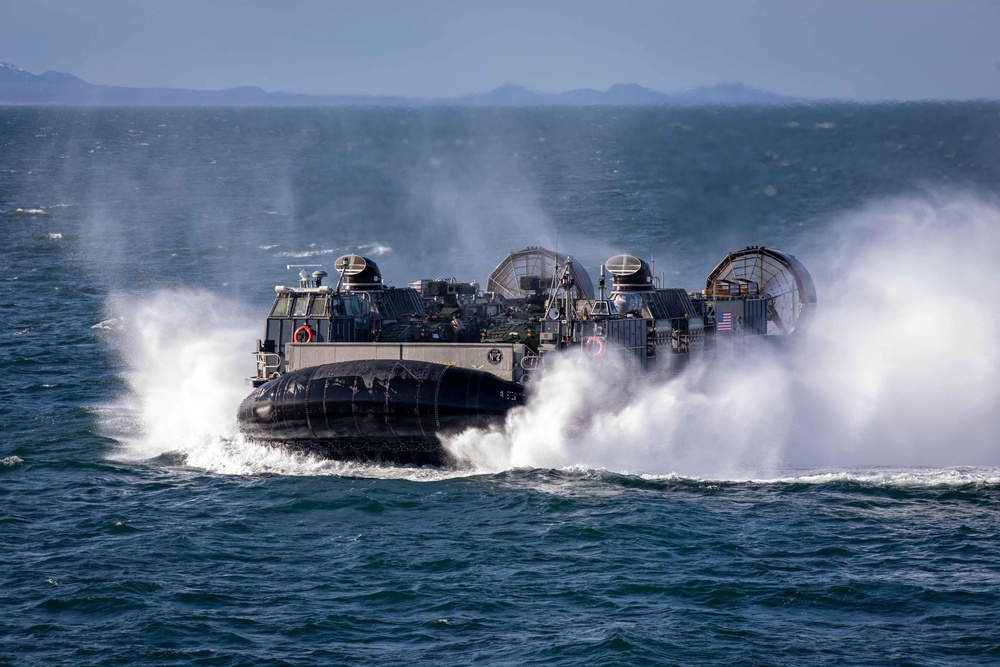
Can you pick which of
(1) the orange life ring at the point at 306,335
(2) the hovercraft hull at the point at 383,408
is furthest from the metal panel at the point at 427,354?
(2) the hovercraft hull at the point at 383,408

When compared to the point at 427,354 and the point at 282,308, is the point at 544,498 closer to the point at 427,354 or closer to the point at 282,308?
the point at 427,354

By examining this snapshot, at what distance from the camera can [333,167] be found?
386 feet

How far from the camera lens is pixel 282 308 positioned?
1435 inches

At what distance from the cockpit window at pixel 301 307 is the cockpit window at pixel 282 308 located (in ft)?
0.55

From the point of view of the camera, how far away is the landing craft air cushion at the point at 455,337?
31.1 meters

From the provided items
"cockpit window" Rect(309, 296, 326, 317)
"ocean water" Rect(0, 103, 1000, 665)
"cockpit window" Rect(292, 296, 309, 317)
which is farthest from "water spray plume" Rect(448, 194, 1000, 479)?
"cockpit window" Rect(292, 296, 309, 317)

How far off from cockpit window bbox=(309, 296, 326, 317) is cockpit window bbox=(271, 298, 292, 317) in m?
0.67

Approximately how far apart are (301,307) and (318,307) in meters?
0.49

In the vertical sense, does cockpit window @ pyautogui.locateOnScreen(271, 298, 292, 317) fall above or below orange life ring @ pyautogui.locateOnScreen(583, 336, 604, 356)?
above

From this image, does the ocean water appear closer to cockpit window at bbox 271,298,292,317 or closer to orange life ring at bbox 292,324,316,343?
orange life ring at bbox 292,324,316,343

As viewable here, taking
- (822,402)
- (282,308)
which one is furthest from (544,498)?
(822,402)

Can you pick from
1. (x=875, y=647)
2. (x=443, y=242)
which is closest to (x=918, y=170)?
(x=443, y=242)

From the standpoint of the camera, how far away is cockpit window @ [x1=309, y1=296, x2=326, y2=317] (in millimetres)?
36062

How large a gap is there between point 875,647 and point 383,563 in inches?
368
